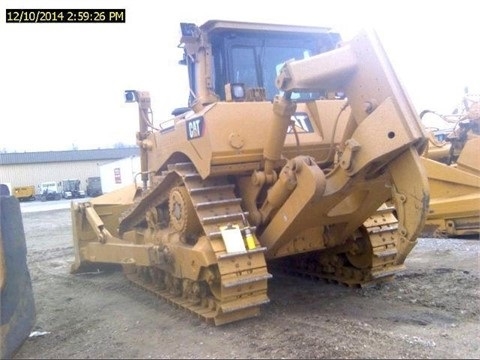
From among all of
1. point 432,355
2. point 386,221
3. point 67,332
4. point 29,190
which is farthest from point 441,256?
point 29,190

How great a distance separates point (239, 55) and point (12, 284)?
9.73ft

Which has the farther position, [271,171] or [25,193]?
[25,193]

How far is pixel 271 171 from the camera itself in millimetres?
4477

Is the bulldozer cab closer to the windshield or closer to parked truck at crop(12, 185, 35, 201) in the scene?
the windshield

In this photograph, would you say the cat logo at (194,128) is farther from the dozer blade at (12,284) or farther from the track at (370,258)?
the track at (370,258)

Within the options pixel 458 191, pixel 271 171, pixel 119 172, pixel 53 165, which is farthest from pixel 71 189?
pixel 271 171

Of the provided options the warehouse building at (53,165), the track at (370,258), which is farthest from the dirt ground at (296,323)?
the warehouse building at (53,165)

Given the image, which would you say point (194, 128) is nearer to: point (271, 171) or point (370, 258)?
point (271, 171)

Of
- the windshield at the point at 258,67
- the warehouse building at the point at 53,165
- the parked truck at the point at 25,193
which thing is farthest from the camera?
the warehouse building at the point at 53,165

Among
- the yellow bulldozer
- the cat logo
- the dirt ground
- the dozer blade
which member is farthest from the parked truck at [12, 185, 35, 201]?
the cat logo

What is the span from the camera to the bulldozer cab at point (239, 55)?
5062mm

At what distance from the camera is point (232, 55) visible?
5180 millimetres

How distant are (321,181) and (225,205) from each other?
38.6 inches

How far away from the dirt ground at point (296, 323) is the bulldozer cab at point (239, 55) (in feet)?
6.64
